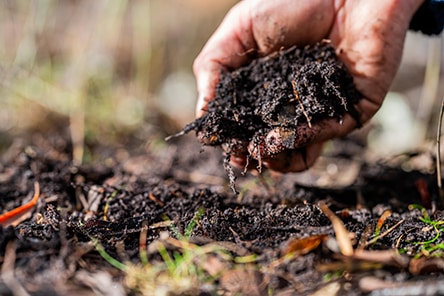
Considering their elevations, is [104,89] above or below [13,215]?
above

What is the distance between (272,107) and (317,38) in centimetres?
62

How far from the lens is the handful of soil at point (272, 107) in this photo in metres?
1.79

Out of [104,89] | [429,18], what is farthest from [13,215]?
[429,18]

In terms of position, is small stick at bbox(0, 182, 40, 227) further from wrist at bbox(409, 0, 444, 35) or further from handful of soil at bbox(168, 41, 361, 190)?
wrist at bbox(409, 0, 444, 35)

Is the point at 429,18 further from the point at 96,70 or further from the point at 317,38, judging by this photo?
the point at 96,70

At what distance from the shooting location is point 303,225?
1547mm

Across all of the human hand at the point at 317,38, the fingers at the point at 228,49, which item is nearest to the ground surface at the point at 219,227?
the human hand at the point at 317,38

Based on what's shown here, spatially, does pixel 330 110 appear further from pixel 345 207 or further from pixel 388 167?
pixel 388 167

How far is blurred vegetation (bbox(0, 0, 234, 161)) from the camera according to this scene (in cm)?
334

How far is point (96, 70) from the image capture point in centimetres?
383

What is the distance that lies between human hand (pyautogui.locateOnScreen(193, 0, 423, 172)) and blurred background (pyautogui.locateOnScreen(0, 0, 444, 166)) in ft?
3.52

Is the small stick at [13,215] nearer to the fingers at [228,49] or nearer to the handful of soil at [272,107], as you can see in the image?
the handful of soil at [272,107]

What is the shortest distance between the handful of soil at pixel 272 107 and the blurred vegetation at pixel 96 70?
137 centimetres

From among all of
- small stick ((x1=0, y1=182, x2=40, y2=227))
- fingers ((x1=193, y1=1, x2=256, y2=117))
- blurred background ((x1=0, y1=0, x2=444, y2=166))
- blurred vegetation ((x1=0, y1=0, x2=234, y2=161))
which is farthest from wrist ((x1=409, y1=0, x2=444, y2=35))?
small stick ((x1=0, y1=182, x2=40, y2=227))
